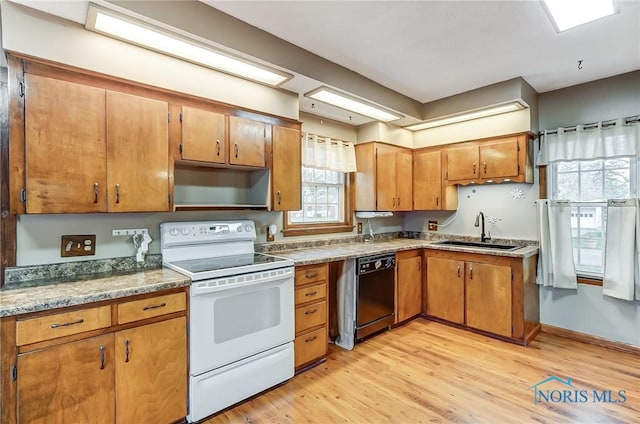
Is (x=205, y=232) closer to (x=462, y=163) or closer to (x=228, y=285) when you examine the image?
(x=228, y=285)

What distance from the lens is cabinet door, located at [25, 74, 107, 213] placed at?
5.75 feet

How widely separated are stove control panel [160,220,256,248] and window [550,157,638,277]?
3.28 m

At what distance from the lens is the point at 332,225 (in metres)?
3.83

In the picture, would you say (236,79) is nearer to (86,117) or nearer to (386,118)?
(86,117)

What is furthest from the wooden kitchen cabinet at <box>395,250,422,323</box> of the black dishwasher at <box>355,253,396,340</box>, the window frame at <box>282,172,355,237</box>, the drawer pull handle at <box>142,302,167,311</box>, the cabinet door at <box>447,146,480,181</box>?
the drawer pull handle at <box>142,302,167,311</box>

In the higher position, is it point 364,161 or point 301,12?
point 301,12

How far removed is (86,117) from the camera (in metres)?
1.90

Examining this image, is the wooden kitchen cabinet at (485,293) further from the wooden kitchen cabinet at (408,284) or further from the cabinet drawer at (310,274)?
the cabinet drawer at (310,274)

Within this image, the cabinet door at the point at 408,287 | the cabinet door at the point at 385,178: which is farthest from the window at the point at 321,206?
the cabinet door at the point at 408,287

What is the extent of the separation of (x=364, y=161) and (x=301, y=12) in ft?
6.88

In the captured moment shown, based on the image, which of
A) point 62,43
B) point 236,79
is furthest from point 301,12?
point 62,43

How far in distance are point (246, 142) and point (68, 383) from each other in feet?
6.12

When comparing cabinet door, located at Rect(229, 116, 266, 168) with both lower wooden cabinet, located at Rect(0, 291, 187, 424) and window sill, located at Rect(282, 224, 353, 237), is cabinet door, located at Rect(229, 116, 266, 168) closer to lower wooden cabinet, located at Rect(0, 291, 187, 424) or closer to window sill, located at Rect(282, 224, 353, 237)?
window sill, located at Rect(282, 224, 353, 237)

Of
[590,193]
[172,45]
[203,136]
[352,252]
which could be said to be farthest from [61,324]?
[590,193]
